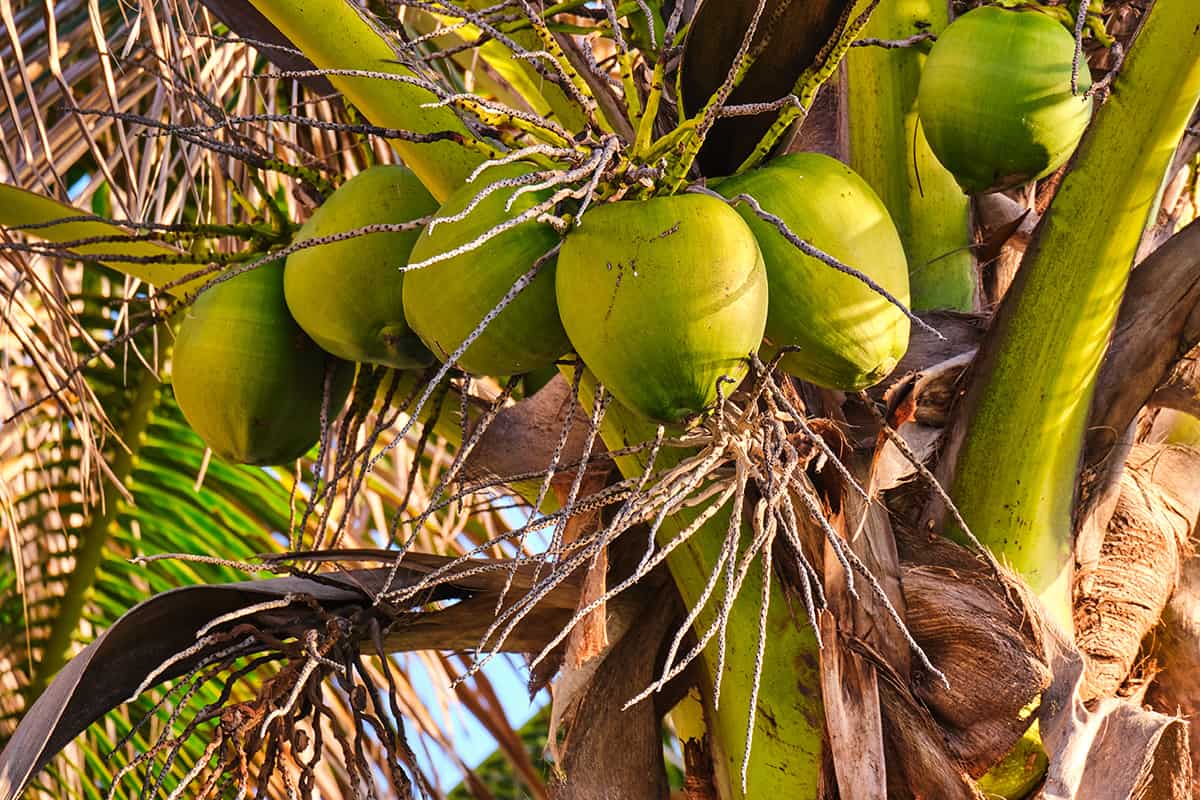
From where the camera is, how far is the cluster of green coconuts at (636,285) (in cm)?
87

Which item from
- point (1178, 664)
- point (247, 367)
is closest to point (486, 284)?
point (247, 367)

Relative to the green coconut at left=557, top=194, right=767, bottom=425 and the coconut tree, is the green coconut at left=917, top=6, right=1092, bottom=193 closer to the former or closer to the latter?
the coconut tree

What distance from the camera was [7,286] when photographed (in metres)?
1.95

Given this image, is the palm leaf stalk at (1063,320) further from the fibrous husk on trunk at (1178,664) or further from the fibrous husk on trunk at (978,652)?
the fibrous husk on trunk at (1178,664)

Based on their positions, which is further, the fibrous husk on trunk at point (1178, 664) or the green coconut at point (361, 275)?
the fibrous husk on trunk at point (1178, 664)

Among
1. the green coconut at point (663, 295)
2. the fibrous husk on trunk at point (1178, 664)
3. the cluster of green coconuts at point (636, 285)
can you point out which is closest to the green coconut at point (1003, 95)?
the cluster of green coconuts at point (636, 285)

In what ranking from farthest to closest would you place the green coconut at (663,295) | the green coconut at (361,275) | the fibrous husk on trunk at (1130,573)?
1. the fibrous husk on trunk at (1130,573)
2. the green coconut at (361,275)
3. the green coconut at (663,295)

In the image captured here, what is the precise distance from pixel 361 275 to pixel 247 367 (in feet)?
0.54

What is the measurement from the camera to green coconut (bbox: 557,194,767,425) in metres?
0.86

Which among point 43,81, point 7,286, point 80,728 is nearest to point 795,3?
point 80,728

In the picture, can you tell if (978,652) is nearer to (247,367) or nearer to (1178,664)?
(1178,664)

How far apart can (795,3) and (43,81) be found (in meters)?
1.83

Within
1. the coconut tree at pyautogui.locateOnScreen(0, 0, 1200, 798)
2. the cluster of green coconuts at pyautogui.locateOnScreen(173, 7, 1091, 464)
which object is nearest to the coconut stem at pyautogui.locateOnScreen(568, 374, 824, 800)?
the coconut tree at pyautogui.locateOnScreen(0, 0, 1200, 798)

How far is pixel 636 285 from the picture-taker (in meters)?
0.86
